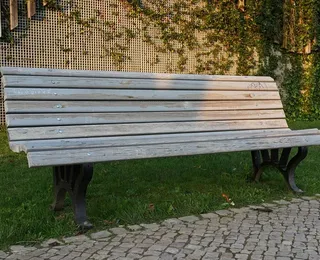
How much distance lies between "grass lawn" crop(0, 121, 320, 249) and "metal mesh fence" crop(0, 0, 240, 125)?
2.51 meters

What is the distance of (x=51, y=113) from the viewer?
129 inches

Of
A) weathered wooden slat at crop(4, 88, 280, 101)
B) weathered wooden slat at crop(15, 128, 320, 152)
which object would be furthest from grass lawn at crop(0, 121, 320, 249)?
weathered wooden slat at crop(4, 88, 280, 101)

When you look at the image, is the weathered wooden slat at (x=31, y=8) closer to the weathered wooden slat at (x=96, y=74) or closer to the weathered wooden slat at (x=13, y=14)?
the weathered wooden slat at (x=13, y=14)

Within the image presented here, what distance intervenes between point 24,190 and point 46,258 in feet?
5.34

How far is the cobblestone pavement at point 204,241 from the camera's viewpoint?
Answer: 2.55 m

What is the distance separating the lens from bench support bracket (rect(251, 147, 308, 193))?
12.9 feet

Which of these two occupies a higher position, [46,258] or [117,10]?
[117,10]

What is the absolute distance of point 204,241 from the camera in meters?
2.78

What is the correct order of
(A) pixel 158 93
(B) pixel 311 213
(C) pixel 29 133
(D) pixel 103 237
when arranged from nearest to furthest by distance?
1. (D) pixel 103 237
2. (C) pixel 29 133
3. (B) pixel 311 213
4. (A) pixel 158 93

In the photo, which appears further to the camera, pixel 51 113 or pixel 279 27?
pixel 279 27

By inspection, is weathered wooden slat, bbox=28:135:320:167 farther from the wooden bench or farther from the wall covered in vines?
the wall covered in vines

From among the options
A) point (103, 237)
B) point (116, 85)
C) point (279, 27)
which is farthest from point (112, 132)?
point (279, 27)

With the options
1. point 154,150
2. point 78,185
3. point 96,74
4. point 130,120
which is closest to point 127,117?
point 130,120

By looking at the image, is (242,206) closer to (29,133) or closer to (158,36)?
(29,133)
